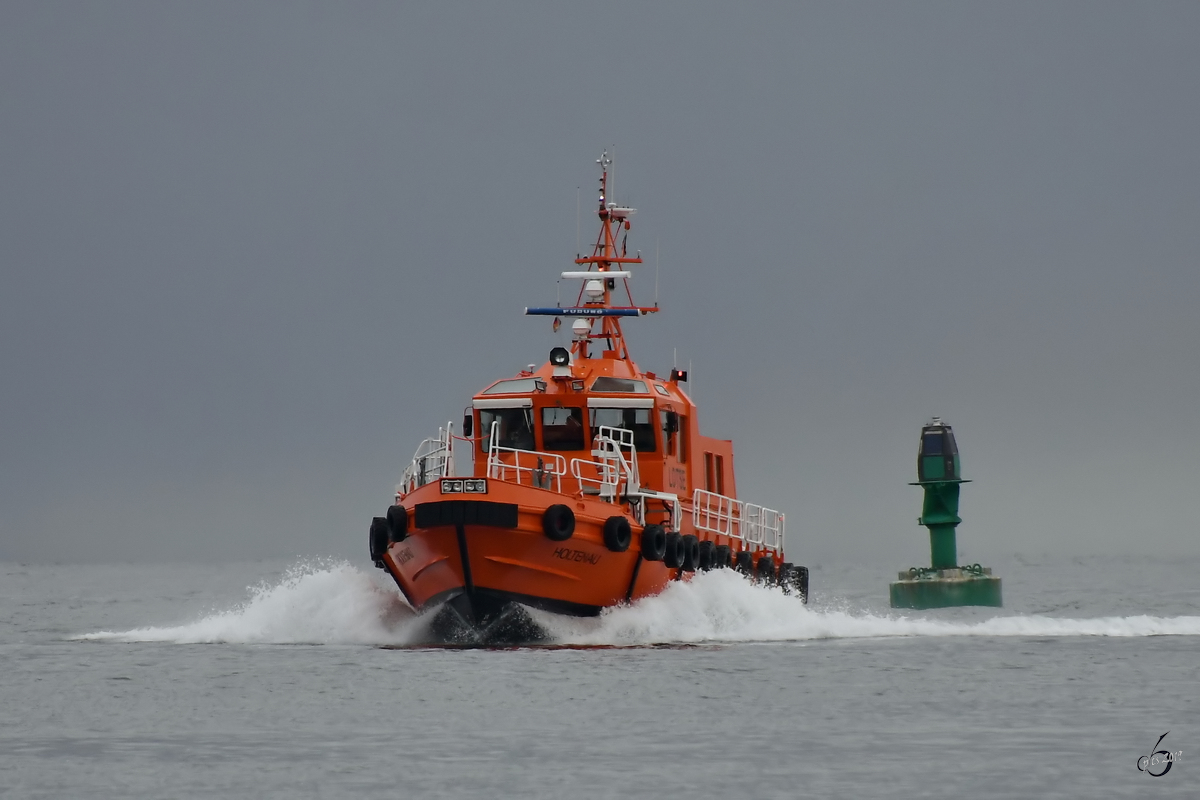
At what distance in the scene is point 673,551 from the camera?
26.1m

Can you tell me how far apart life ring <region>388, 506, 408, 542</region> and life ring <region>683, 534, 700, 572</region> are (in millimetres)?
4341

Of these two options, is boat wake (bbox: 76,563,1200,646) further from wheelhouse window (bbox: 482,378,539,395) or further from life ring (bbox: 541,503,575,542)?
wheelhouse window (bbox: 482,378,539,395)

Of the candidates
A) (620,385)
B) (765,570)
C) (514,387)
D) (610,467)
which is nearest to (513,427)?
(514,387)

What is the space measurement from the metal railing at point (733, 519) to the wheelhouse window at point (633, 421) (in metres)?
1.35

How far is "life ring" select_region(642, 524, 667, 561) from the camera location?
25250 millimetres

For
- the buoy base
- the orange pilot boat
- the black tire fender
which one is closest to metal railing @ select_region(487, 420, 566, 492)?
the orange pilot boat

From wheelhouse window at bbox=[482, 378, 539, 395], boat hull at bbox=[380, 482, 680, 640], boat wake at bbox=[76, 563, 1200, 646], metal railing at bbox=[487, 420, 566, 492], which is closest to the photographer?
boat hull at bbox=[380, 482, 680, 640]

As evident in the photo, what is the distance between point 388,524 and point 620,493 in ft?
11.0

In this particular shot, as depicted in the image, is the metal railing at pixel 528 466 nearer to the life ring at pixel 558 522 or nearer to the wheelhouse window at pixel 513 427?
the wheelhouse window at pixel 513 427

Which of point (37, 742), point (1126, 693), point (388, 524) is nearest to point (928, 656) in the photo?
point (1126, 693)

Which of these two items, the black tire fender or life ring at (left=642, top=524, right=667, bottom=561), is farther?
the black tire fender

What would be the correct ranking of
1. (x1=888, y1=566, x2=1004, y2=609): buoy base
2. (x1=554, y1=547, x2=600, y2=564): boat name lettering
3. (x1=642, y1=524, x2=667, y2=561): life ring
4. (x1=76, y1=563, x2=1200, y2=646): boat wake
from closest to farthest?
(x1=554, y1=547, x2=600, y2=564): boat name lettering → (x1=642, y1=524, x2=667, y2=561): life ring → (x1=76, y1=563, x2=1200, y2=646): boat wake → (x1=888, y1=566, x2=1004, y2=609): buoy base

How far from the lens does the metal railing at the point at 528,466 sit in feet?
81.6

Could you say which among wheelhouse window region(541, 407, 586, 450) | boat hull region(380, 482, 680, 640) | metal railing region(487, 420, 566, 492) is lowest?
boat hull region(380, 482, 680, 640)
